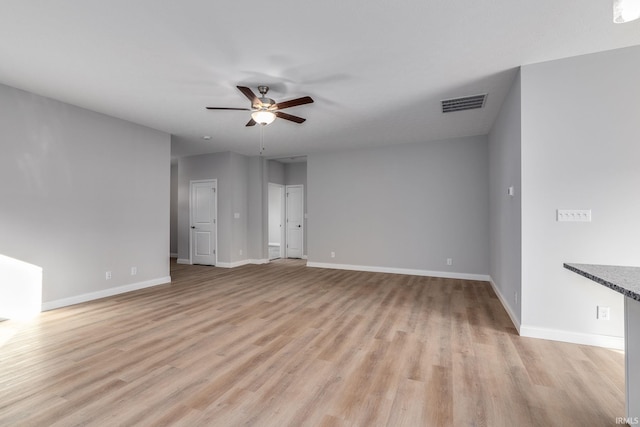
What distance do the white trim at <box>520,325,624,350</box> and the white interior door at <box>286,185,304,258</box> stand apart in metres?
6.52

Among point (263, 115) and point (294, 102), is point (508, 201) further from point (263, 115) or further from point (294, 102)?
point (263, 115)

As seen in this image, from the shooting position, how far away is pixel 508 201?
12.0ft

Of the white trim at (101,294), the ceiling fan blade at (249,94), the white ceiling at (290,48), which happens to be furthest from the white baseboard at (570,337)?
the white trim at (101,294)

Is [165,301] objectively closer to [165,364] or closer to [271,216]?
[165,364]

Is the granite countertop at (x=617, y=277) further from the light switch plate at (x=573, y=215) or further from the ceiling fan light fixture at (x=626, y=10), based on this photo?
the light switch plate at (x=573, y=215)

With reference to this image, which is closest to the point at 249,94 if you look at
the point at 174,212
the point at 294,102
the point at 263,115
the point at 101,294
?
the point at 263,115

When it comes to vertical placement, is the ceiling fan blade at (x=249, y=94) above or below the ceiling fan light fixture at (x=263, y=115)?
above

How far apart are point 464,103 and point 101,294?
600 cm

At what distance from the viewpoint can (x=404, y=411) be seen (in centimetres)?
181

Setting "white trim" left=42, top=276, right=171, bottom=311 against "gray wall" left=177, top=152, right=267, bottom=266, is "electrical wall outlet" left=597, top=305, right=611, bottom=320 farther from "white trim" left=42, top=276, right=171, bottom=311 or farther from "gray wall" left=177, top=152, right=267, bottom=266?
"gray wall" left=177, top=152, right=267, bottom=266

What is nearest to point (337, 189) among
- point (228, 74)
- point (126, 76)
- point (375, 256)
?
point (375, 256)

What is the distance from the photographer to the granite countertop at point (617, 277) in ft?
3.77

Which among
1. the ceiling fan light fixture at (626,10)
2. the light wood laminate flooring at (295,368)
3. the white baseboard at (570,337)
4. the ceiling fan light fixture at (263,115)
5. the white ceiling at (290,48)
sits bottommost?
the light wood laminate flooring at (295,368)

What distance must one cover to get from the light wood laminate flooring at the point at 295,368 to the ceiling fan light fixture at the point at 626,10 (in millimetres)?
2172
